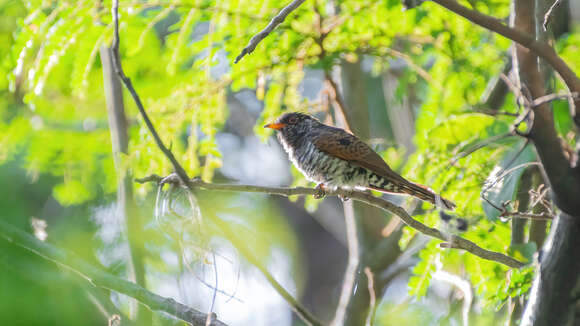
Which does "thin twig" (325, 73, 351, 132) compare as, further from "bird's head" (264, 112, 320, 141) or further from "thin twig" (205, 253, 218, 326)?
"thin twig" (205, 253, 218, 326)

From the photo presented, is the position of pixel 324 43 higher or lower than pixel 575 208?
higher

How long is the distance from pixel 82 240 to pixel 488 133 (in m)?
2.73

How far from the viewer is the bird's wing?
171 inches

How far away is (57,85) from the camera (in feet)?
19.2

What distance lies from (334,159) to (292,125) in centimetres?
65

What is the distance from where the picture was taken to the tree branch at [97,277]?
2682 mm

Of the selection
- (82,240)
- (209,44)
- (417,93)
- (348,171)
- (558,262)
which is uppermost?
(417,93)

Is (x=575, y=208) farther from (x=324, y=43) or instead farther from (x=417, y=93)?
(x=417, y=93)

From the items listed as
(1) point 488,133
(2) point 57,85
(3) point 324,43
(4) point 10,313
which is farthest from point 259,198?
(4) point 10,313

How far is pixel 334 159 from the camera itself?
180 inches

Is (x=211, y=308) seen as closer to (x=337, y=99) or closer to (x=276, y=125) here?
(x=276, y=125)

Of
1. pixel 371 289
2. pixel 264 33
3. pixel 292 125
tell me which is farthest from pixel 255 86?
pixel 264 33

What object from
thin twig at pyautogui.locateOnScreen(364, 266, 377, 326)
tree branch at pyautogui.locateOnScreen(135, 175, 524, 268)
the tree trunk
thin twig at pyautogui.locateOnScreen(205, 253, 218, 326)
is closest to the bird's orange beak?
thin twig at pyautogui.locateOnScreen(364, 266, 377, 326)

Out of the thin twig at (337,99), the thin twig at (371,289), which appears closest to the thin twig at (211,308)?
the thin twig at (371,289)
